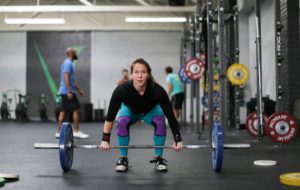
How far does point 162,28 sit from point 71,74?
250 inches

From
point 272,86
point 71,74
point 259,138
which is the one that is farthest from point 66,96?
point 272,86

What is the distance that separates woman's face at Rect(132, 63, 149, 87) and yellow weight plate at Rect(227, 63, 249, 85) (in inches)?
137

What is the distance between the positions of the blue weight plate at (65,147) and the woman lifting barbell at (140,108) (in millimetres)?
263

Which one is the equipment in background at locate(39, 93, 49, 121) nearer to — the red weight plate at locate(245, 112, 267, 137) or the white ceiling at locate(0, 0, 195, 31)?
the white ceiling at locate(0, 0, 195, 31)

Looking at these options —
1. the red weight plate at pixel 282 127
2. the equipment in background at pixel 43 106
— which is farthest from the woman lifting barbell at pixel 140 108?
the equipment in background at pixel 43 106

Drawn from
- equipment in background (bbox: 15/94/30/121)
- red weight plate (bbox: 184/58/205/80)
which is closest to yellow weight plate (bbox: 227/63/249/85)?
red weight plate (bbox: 184/58/205/80)

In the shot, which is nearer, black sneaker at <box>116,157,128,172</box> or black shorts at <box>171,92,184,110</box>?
black sneaker at <box>116,157,128,172</box>

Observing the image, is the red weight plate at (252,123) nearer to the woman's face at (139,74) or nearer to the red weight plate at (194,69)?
the red weight plate at (194,69)

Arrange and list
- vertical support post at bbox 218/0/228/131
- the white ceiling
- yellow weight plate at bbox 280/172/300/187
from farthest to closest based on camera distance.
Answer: the white ceiling, vertical support post at bbox 218/0/228/131, yellow weight plate at bbox 280/172/300/187

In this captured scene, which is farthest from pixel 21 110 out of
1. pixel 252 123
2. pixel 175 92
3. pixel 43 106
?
pixel 252 123

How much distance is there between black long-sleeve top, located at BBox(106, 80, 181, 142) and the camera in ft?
9.53

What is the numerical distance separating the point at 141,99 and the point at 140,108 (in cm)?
9

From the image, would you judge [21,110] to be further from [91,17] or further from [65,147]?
[65,147]

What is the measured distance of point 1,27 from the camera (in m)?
11.6
